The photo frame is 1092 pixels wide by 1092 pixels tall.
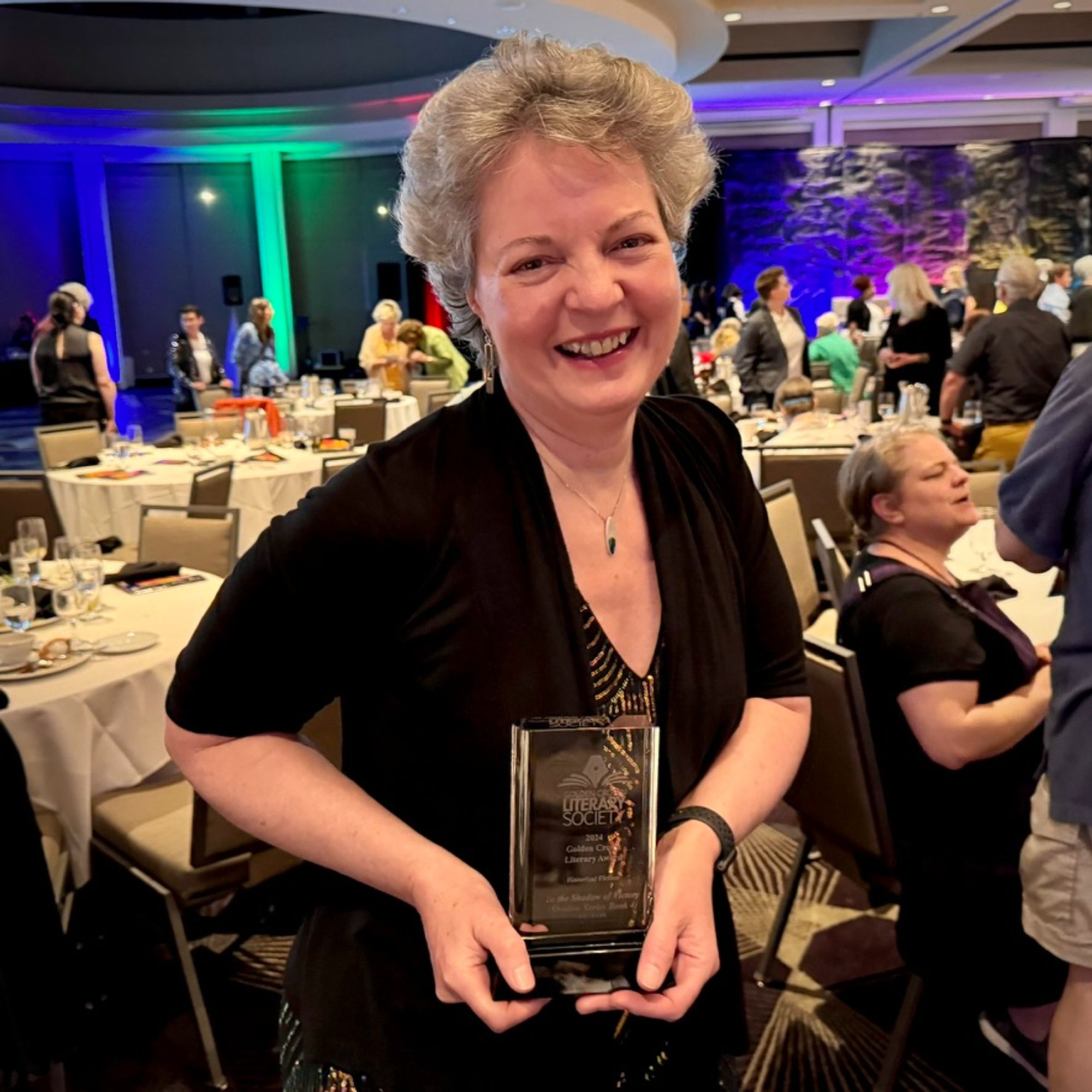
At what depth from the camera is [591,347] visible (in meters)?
1.01

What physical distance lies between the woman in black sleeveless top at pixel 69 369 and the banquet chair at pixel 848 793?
6814mm

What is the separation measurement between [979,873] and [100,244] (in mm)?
16138

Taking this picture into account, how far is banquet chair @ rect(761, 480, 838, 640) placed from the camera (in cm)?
358

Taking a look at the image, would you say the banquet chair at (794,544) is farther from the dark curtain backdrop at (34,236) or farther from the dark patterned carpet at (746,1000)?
the dark curtain backdrop at (34,236)

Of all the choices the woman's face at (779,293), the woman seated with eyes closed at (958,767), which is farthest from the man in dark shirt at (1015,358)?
the woman seated with eyes closed at (958,767)

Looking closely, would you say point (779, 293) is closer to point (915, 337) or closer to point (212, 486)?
point (915, 337)

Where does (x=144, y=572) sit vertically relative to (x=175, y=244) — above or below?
below

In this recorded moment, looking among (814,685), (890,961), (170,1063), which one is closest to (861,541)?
(814,685)

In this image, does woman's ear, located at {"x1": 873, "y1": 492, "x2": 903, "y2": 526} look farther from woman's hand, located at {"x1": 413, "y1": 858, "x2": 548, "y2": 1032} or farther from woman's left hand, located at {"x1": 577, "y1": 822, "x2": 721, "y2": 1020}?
woman's hand, located at {"x1": 413, "y1": 858, "x2": 548, "y2": 1032}

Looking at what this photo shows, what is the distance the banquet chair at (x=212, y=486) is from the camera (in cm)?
475

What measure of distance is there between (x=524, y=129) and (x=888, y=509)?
5.15ft

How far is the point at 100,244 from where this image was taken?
15.5m

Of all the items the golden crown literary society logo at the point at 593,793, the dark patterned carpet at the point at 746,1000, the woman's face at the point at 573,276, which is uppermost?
the woman's face at the point at 573,276

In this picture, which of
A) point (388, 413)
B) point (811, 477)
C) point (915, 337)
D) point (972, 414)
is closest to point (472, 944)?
point (811, 477)
